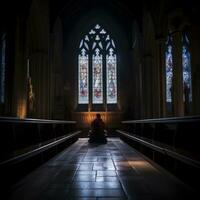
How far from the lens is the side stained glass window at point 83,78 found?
834 inches

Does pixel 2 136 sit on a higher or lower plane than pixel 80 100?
lower

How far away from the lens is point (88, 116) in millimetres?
20391

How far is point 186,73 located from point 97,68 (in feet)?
25.3

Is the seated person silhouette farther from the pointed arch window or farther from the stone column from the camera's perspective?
the pointed arch window

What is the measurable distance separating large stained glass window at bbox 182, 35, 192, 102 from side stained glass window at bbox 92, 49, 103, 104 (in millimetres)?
6977

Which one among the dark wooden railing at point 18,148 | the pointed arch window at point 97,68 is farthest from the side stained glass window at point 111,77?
the dark wooden railing at point 18,148

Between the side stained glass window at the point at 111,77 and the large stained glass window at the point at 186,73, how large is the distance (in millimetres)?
6509

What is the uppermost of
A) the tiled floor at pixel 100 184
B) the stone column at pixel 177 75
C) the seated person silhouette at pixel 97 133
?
the stone column at pixel 177 75

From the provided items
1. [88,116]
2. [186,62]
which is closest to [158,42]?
[186,62]

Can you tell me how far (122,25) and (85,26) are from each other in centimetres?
246

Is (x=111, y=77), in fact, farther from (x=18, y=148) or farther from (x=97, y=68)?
(x=18, y=148)

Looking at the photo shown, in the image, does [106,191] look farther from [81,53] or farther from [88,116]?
[81,53]

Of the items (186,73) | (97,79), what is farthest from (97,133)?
(97,79)

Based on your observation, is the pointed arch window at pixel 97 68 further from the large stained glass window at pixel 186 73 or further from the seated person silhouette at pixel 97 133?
the seated person silhouette at pixel 97 133
